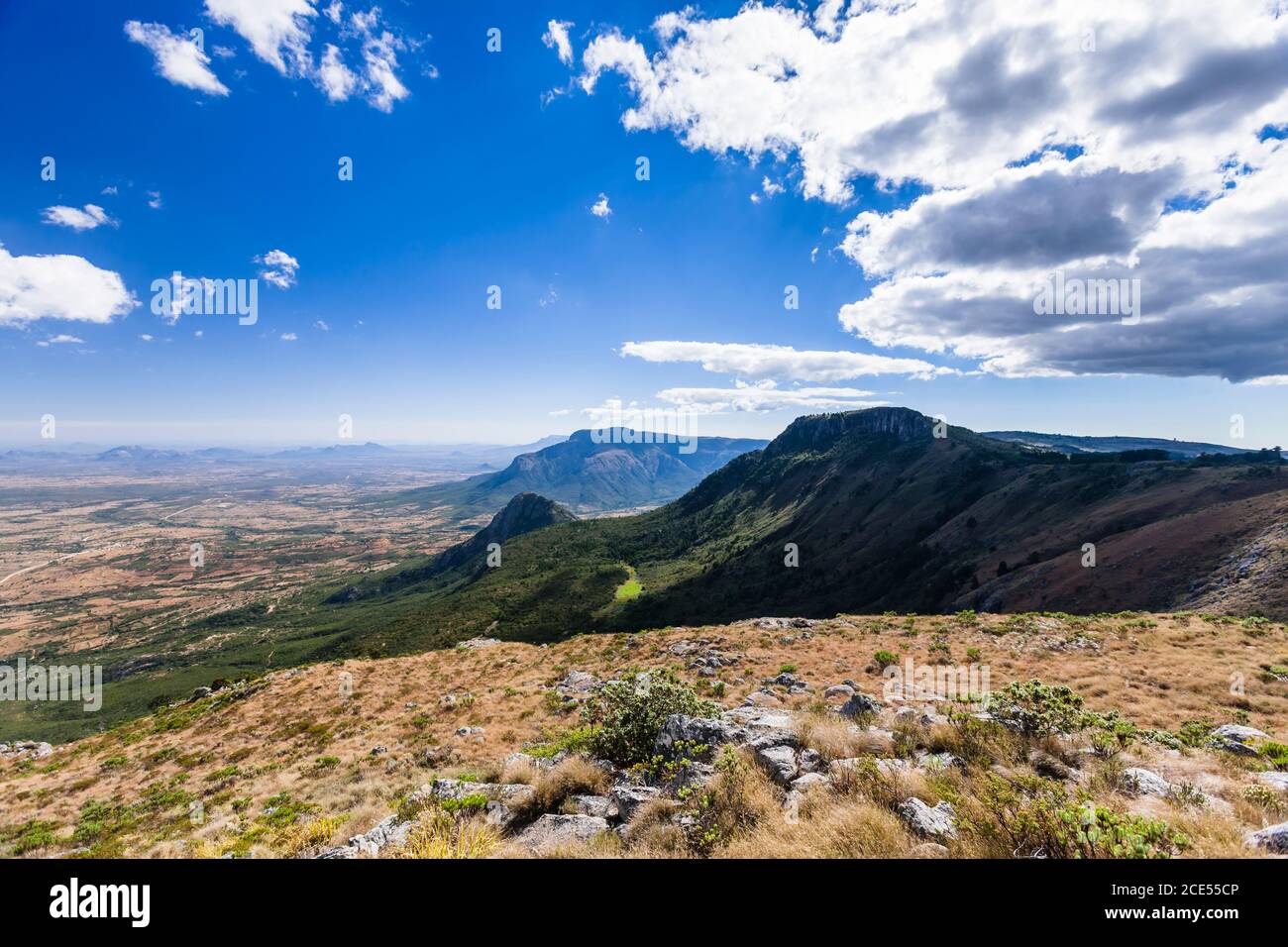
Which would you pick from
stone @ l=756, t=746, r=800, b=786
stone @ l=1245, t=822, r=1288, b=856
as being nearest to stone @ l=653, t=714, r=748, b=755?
stone @ l=756, t=746, r=800, b=786

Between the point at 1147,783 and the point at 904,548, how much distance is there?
95889mm

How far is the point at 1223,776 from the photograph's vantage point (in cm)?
786

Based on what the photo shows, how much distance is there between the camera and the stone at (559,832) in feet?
23.4

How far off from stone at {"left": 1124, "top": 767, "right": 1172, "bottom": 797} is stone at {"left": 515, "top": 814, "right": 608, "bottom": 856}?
8.37m

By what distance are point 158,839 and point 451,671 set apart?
14.2 metres

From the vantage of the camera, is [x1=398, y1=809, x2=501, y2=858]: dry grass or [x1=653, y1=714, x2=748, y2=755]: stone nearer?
[x1=398, y1=809, x2=501, y2=858]: dry grass

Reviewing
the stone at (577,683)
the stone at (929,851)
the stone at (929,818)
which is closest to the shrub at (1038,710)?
the stone at (929,818)

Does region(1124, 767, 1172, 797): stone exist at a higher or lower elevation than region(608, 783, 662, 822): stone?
higher

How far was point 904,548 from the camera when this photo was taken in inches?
3607

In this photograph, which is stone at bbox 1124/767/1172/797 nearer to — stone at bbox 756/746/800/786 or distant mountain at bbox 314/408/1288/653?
stone at bbox 756/746/800/786

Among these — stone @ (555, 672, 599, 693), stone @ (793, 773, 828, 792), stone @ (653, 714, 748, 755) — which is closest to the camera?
stone @ (793, 773, 828, 792)

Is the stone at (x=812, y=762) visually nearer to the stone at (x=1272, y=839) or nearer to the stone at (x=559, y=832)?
the stone at (x=559, y=832)

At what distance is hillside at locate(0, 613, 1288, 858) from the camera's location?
6.50 meters
